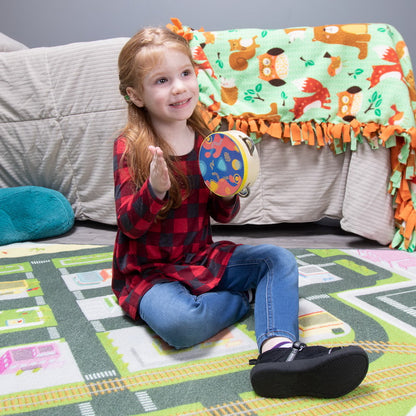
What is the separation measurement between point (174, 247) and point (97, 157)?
0.76 meters

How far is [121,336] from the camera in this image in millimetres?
1033

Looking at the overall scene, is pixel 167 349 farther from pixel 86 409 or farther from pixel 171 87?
pixel 171 87

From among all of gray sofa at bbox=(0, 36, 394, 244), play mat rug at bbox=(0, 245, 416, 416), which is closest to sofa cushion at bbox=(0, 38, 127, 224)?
gray sofa at bbox=(0, 36, 394, 244)

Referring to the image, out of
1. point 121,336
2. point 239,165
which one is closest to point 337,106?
point 239,165

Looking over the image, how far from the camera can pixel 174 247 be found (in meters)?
1.10

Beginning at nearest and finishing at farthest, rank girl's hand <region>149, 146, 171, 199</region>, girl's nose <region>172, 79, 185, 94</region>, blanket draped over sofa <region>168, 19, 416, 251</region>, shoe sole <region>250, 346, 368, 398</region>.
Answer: shoe sole <region>250, 346, 368, 398</region> → girl's hand <region>149, 146, 171, 199</region> → girl's nose <region>172, 79, 185, 94</region> → blanket draped over sofa <region>168, 19, 416, 251</region>

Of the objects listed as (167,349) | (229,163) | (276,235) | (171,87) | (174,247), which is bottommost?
(276,235)

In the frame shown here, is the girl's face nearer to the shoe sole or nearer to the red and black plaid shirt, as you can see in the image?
the red and black plaid shirt

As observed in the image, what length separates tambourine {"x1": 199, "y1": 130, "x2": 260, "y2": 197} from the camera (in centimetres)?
96

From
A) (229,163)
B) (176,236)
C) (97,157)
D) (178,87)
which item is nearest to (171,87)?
(178,87)

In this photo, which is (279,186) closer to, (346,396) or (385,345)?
(385,345)

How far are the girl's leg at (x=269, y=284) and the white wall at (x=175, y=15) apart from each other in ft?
5.32

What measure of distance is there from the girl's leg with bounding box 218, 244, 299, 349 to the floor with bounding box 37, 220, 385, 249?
0.52 meters

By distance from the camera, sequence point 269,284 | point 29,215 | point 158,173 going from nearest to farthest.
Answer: point 158,173, point 269,284, point 29,215
